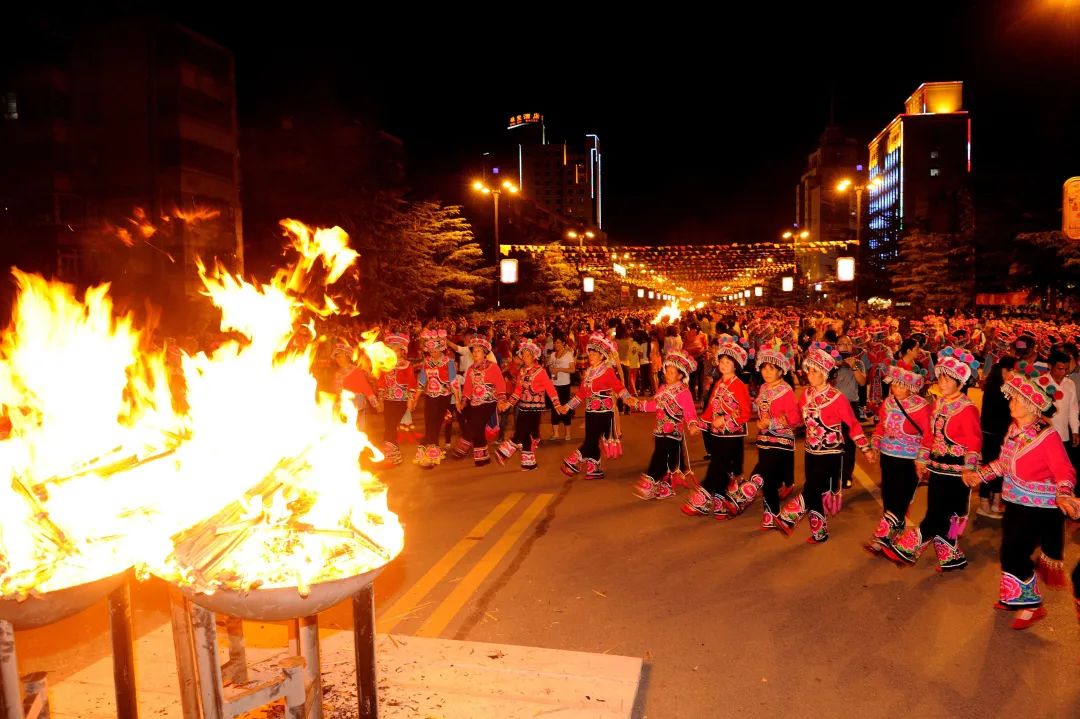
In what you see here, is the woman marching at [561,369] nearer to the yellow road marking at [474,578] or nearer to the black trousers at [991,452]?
the yellow road marking at [474,578]

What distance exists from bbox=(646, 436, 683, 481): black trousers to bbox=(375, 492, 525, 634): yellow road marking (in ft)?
5.35

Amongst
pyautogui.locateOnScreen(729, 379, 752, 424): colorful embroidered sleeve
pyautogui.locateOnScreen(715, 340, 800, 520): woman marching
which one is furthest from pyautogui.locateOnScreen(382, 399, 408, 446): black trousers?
pyautogui.locateOnScreen(715, 340, 800, 520): woman marching

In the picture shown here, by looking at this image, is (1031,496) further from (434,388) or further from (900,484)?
(434,388)

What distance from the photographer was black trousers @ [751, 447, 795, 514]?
741 centimetres

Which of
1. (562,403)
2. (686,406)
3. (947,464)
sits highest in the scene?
(686,406)

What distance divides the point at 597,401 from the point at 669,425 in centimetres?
136

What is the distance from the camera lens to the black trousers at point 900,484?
6.65 metres

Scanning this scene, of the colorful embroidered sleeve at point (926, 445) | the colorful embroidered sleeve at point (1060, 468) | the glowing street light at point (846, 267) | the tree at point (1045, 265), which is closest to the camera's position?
the colorful embroidered sleeve at point (1060, 468)

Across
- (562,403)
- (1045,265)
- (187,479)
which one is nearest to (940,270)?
(1045,265)

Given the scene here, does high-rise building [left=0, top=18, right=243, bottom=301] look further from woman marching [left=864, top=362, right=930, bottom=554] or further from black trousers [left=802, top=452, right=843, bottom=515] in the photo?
woman marching [left=864, top=362, right=930, bottom=554]

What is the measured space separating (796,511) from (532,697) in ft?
13.3

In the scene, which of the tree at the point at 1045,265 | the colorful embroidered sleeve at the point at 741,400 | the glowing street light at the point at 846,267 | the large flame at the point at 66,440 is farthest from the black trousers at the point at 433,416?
the glowing street light at the point at 846,267

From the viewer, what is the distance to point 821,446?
7121 mm

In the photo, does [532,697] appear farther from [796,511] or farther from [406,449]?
[406,449]
